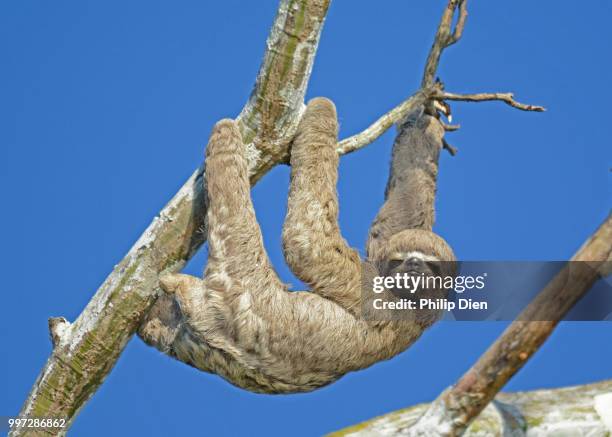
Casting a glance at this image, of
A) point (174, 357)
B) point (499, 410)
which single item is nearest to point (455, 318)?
point (499, 410)

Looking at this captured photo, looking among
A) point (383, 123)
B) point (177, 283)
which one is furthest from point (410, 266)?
point (177, 283)

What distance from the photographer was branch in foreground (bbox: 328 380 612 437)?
6.15 meters

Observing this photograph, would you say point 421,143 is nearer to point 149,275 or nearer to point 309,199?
point 309,199

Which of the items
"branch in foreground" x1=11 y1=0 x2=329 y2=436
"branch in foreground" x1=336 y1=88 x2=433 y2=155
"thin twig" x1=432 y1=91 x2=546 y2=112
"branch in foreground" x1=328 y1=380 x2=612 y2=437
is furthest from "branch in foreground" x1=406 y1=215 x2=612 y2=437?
"branch in foreground" x1=11 y1=0 x2=329 y2=436

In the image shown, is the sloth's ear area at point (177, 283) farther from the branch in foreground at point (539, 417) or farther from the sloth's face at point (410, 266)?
the branch in foreground at point (539, 417)

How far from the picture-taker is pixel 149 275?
783 centimetres

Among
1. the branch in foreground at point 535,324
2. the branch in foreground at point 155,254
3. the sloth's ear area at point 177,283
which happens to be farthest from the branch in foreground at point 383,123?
the branch in foreground at point 535,324

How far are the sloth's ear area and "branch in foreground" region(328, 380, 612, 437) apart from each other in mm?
2339

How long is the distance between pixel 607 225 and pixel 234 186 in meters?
3.41

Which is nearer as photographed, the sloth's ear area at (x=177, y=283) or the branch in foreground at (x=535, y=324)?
the branch in foreground at (x=535, y=324)

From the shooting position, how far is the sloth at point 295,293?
7824 mm

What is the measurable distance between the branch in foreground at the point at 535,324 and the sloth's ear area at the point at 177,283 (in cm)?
299

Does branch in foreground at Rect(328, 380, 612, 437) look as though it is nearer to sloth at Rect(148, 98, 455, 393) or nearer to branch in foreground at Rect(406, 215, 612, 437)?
branch in foreground at Rect(406, 215, 612, 437)

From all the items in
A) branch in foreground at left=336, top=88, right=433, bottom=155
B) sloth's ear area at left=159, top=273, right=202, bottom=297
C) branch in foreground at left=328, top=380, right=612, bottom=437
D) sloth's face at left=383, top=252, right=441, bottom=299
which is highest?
branch in foreground at left=336, top=88, right=433, bottom=155
